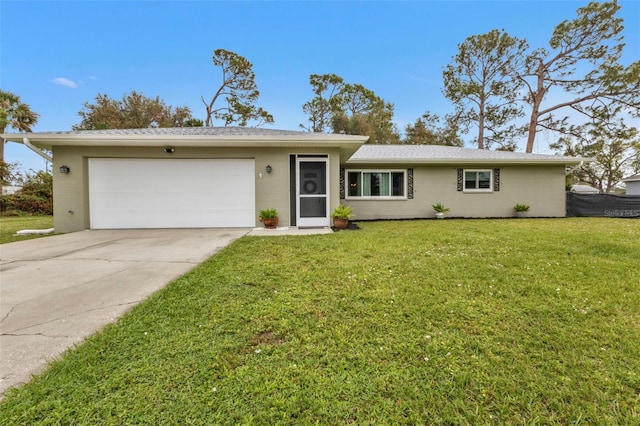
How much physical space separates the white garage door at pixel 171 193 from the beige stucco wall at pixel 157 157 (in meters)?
0.16

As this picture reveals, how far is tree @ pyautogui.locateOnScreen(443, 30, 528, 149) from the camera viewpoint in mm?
16312

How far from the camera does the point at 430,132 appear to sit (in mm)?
23344

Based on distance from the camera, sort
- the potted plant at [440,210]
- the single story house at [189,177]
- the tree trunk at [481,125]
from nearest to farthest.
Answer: the single story house at [189,177], the potted plant at [440,210], the tree trunk at [481,125]

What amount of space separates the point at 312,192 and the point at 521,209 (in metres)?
8.58

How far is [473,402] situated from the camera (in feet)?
4.97

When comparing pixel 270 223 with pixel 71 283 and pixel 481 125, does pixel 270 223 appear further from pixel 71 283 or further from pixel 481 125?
pixel 481 125

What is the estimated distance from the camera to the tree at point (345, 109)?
2116cm

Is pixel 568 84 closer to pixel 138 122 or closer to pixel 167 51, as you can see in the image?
pixel 167 51

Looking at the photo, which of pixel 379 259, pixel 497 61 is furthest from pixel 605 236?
pixel 497 61

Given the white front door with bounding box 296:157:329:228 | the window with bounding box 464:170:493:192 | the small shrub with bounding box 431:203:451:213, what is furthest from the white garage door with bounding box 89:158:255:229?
the window with bounding box 464:170:493:192

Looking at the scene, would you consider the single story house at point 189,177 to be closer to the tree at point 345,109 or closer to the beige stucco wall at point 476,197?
the beige stucco wall at point 476,197

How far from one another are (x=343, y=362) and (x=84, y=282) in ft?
11.1

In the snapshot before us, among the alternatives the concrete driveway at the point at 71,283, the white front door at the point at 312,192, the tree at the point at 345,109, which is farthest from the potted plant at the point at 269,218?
the tree at the point at 345,109

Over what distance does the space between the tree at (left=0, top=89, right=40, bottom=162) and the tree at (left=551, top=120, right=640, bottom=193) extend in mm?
33658
